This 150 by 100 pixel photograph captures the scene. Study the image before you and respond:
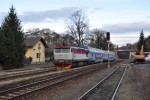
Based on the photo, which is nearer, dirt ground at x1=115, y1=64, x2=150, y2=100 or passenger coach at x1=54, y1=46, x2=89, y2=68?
dirt ground at x1=115, y1=64, x2=150, y2=100

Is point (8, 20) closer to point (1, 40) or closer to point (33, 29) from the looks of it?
point (1, 40)

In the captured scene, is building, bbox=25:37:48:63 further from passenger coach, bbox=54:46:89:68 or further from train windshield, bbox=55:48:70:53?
passenger coach, bbox=54:46:89:68

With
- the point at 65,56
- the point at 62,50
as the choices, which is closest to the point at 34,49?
the point at 62,50

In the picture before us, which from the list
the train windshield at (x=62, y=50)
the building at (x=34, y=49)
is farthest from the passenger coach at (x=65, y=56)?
the building at (x=34, y=49)

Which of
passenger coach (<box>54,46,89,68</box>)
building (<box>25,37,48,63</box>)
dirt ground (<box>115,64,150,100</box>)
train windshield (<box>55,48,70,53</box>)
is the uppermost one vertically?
building (<box>25,37,48,63</box>)

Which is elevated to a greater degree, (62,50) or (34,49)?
(34,49)

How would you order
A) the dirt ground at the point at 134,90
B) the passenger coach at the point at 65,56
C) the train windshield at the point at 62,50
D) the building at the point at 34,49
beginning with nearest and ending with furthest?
the dirt ground at the point at 134,90, the passenger coach at the point at 65,56, the train windshield at the point at 62,50, the building at the point at 34,49

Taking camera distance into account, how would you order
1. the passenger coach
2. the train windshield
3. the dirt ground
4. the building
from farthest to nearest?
the building < the train windshield < the passenger coach < the dirt ground

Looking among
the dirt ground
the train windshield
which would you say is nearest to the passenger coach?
the train windshield

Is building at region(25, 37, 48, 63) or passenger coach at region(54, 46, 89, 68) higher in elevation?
building at region(25, 37, 48, 63)

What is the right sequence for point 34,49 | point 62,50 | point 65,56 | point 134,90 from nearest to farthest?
point 134,90
point 65,56
point 62,50
point 34,49

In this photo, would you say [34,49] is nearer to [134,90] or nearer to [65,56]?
[65,56]

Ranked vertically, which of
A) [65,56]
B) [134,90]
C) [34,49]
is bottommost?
[134,90]

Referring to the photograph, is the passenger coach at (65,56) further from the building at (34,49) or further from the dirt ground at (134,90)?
the building at (34,49)
